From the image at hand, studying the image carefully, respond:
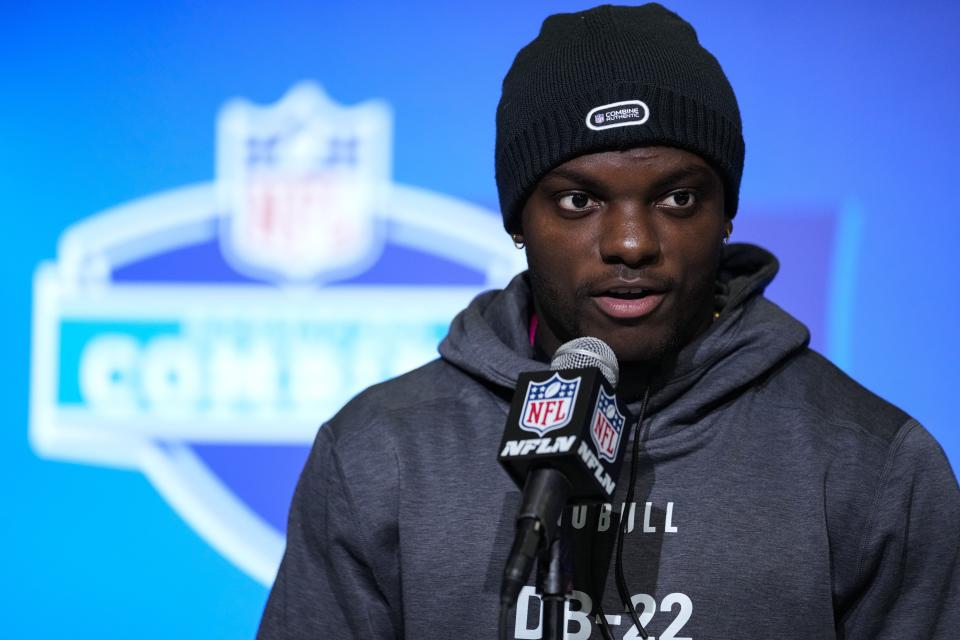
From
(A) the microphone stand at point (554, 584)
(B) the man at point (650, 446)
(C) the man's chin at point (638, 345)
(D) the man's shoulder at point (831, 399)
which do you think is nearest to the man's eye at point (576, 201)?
(B) the man at point (650, 446)

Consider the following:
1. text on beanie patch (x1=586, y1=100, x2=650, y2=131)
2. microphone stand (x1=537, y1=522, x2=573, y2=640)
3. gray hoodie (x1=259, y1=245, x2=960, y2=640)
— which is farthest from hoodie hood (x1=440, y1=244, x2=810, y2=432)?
microphone stand (x1=537, y1=522, x2=573, y2=640)

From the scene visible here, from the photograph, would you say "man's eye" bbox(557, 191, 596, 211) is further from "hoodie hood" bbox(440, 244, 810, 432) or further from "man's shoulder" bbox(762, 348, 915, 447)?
"man's shoulder" bbox(762, 348, 915, 447)

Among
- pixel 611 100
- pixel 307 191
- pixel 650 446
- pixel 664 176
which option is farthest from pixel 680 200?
pixel 307 191

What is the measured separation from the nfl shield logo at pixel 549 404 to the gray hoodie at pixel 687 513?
1.03 feet

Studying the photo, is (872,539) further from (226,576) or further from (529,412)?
(226,576)

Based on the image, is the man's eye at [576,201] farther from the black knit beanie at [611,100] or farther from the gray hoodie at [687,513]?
the gray hoodie at [687,513]

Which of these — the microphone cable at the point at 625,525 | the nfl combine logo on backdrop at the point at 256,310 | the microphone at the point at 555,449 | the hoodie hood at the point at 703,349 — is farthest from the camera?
the nfl combine logo on backdrop at the point at 256,310

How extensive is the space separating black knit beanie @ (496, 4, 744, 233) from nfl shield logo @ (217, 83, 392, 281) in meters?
0.81

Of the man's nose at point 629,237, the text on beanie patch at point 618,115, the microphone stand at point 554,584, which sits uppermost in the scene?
the text on beanie patch at point 618,115

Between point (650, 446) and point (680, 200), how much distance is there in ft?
0.84

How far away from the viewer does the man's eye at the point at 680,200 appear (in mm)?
1163

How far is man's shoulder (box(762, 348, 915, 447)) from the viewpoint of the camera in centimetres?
117

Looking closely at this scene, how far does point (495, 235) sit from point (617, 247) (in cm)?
97

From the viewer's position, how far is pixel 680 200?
117 cm
